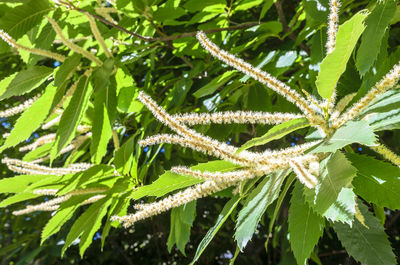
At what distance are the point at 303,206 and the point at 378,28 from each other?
59 cm

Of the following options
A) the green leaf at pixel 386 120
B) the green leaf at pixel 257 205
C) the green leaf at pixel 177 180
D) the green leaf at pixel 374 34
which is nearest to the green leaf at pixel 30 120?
the green leaf at pixel 177 180

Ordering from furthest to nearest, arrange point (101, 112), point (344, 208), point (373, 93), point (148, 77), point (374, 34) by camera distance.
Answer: point (148, 77) → point (101, 112) → point (374, 34) → point (373, 93) → point (344, 208)

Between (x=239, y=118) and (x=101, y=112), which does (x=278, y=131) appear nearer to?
(x=239, y=118)

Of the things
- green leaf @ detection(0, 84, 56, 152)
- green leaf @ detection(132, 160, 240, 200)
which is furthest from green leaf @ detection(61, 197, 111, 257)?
green leaf @ detection(132, 160, 240, 200)

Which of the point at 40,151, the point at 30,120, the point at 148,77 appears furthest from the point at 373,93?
the point at 40,151

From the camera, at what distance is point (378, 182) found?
3.60 feet

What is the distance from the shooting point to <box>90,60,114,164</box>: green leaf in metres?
2.04

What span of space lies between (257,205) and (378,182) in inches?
11.4

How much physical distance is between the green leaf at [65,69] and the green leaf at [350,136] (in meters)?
1.27

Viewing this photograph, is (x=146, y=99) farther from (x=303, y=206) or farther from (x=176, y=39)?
(x=176, y=39)

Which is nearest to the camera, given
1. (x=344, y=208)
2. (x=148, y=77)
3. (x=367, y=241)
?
(x=344, y=208)

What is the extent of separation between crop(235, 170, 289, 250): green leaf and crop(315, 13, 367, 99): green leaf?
0.72 feet

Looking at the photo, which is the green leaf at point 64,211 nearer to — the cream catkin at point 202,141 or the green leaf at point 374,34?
the cream catkin at point 202,141

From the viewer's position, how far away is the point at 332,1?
1064 mm
